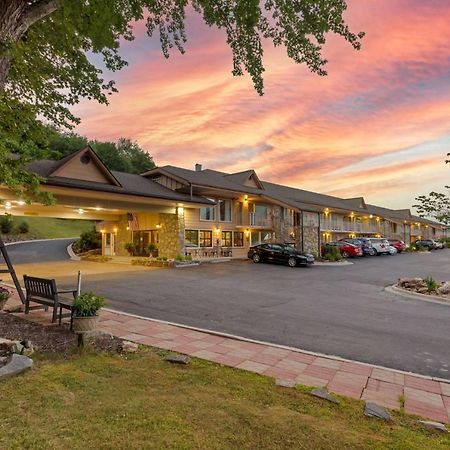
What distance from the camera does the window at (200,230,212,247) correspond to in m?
28.3

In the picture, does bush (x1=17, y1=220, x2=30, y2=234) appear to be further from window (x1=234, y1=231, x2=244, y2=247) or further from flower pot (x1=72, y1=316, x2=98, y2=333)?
flower pot (x1=72, y1=316, x2=98, y2=333)

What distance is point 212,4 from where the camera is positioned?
8695mm

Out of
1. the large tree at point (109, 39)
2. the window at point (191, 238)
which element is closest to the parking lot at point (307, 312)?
the large tree at point (109, 39)

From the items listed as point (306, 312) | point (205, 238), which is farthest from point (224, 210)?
point (306, 312)

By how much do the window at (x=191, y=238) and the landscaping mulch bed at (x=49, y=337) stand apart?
1922cm

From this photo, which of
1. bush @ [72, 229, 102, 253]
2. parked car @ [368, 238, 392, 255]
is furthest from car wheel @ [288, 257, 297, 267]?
bush @ [72, 229, 102, 253]

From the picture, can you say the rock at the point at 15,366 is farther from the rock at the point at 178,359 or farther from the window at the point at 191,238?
the window at the point at 191,238

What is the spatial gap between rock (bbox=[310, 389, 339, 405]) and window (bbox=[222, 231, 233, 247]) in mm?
25637

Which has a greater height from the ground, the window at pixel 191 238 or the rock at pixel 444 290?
Result: the window at pixel 191 238

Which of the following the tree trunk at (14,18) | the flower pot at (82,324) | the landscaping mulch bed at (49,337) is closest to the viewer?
the tree trunk at (14,18)

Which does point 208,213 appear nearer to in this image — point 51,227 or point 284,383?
point 284,383

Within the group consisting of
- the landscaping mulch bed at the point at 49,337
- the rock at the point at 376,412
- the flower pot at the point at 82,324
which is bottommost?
the rock at the point at 376,412

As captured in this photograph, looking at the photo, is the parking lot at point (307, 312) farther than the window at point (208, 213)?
No

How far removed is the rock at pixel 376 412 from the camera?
4.00 m
